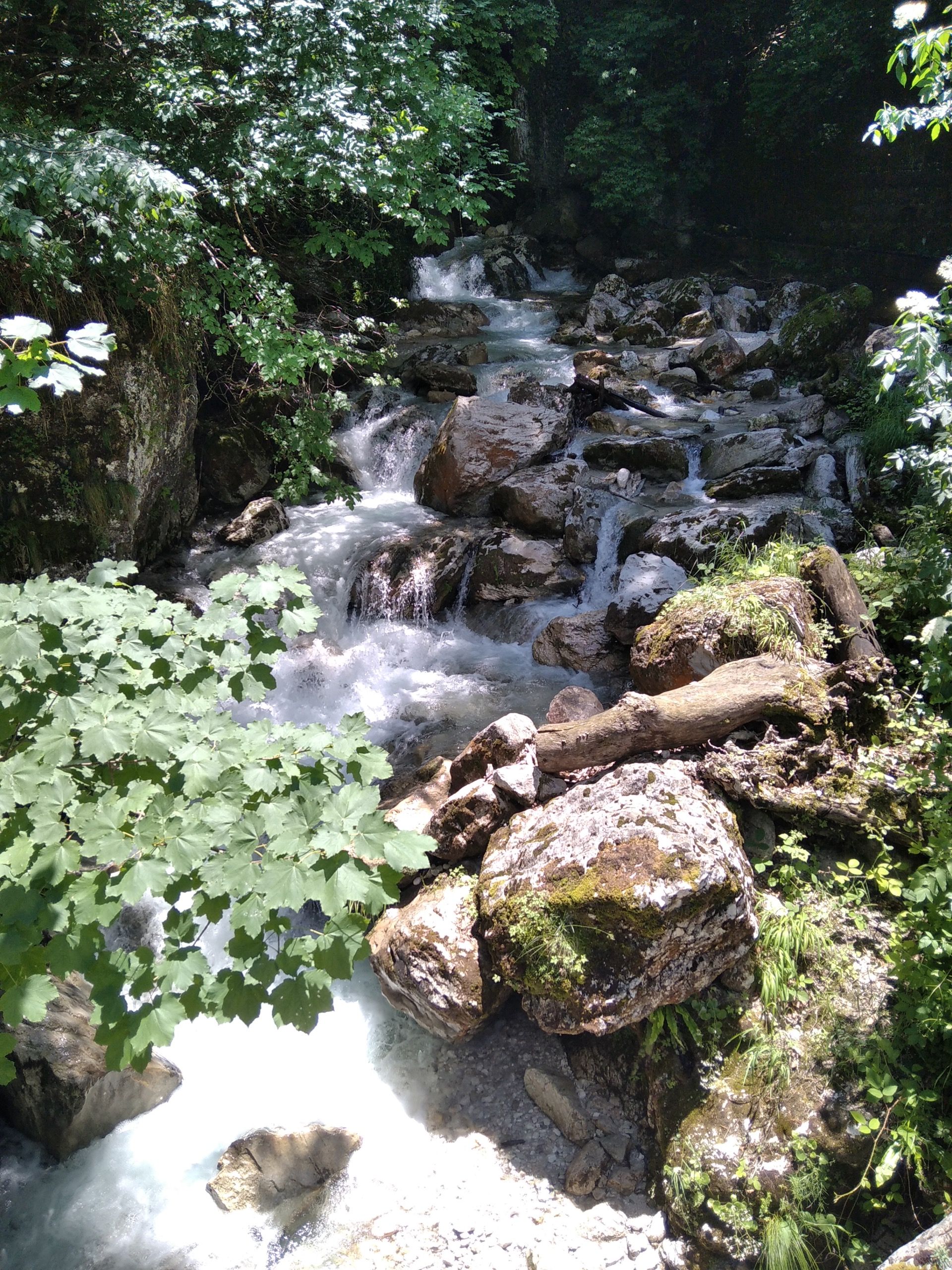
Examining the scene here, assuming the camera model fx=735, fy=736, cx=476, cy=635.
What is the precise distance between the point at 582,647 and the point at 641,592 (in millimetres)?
675

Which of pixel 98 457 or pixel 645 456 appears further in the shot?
pixel 645 456

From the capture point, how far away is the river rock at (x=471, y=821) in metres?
3.76

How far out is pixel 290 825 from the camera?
1583 mm

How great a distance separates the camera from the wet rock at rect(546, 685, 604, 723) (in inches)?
174

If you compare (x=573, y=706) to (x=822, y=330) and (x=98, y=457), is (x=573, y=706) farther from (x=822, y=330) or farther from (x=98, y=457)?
(x=822, y=330)

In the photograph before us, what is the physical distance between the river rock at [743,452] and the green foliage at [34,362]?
7051 mm

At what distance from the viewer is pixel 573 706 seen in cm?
448

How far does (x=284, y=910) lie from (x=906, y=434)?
679cm

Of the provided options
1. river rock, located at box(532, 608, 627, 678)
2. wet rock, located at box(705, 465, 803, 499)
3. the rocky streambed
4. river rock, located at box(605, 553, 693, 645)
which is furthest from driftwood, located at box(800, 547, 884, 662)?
wet rock, located at box(705, 465, 803, 499)

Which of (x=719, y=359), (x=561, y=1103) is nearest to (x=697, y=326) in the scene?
(x=719, y=359)

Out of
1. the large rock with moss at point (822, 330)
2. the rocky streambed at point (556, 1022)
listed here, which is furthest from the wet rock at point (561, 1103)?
the large rock with moss at point (822, 330)

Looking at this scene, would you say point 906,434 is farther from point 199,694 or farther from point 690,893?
point 199,694

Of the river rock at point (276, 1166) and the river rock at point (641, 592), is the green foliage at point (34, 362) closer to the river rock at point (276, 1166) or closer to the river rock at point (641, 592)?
the river rock at point (276, 1166)

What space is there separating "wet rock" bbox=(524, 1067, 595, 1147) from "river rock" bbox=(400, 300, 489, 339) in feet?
35.6
